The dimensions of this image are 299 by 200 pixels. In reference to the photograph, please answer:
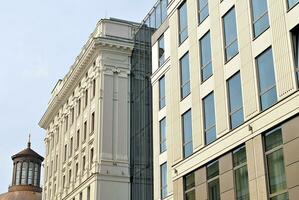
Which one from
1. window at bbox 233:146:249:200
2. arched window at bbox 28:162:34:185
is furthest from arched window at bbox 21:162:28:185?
window at bbox 233:146:249:200

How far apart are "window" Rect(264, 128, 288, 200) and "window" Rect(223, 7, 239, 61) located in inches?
220

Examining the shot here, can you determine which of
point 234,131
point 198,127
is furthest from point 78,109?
point 234,131

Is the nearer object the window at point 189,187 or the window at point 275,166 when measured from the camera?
the window at point 275,166

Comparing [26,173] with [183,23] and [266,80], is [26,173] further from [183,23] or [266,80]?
[266,80]

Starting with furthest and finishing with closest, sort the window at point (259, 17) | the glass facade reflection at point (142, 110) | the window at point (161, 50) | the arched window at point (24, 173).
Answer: the arched window at point (24, 173)
the glass facade reflection at point (142, 110)
the window at point (161, 50)
the window at point (259, 17)

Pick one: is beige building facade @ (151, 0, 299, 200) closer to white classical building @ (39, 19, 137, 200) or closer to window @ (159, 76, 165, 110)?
window @ (159, 76, 165, 110)

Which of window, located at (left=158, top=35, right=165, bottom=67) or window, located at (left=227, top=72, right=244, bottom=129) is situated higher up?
window, located at (left=158, top=35, right=165, bottom=67)

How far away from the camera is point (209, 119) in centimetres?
3091

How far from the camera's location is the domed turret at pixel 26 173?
4026 inches

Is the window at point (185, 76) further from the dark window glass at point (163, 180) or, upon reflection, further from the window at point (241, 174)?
the window at point (241, 174)

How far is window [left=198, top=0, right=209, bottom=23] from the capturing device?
1293 inches

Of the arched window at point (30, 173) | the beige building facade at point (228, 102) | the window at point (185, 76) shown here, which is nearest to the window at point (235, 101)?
the beige building facade at point (228, 102)

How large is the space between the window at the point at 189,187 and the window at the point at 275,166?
23.7 ft

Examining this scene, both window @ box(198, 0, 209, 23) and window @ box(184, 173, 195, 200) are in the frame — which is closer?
window @ box(184, 173, 195, 200)
